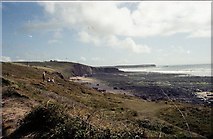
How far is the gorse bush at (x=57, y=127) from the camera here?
1170 centimetres

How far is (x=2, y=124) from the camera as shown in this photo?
17594mm

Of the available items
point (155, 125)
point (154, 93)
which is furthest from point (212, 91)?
point (155, 125)

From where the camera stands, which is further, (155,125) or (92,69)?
(92,69)

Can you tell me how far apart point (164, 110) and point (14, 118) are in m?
19.2

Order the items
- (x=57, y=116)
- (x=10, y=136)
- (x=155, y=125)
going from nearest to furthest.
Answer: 1. (x=57, y=116)
2. (x=10, y=136)
3. (x=155, y=125)

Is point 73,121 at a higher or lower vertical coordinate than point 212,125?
higher

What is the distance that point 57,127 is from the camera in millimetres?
13070

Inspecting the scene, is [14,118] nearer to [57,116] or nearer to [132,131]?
[57,116]

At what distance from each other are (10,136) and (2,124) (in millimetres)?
2599

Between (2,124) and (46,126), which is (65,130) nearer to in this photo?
(46,126)

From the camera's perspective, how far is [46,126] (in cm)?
1438

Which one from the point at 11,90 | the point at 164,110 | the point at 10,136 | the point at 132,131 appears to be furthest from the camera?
the point at 164,110

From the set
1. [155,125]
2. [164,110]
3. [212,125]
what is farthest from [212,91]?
[155,125]

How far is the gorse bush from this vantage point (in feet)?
38.4
